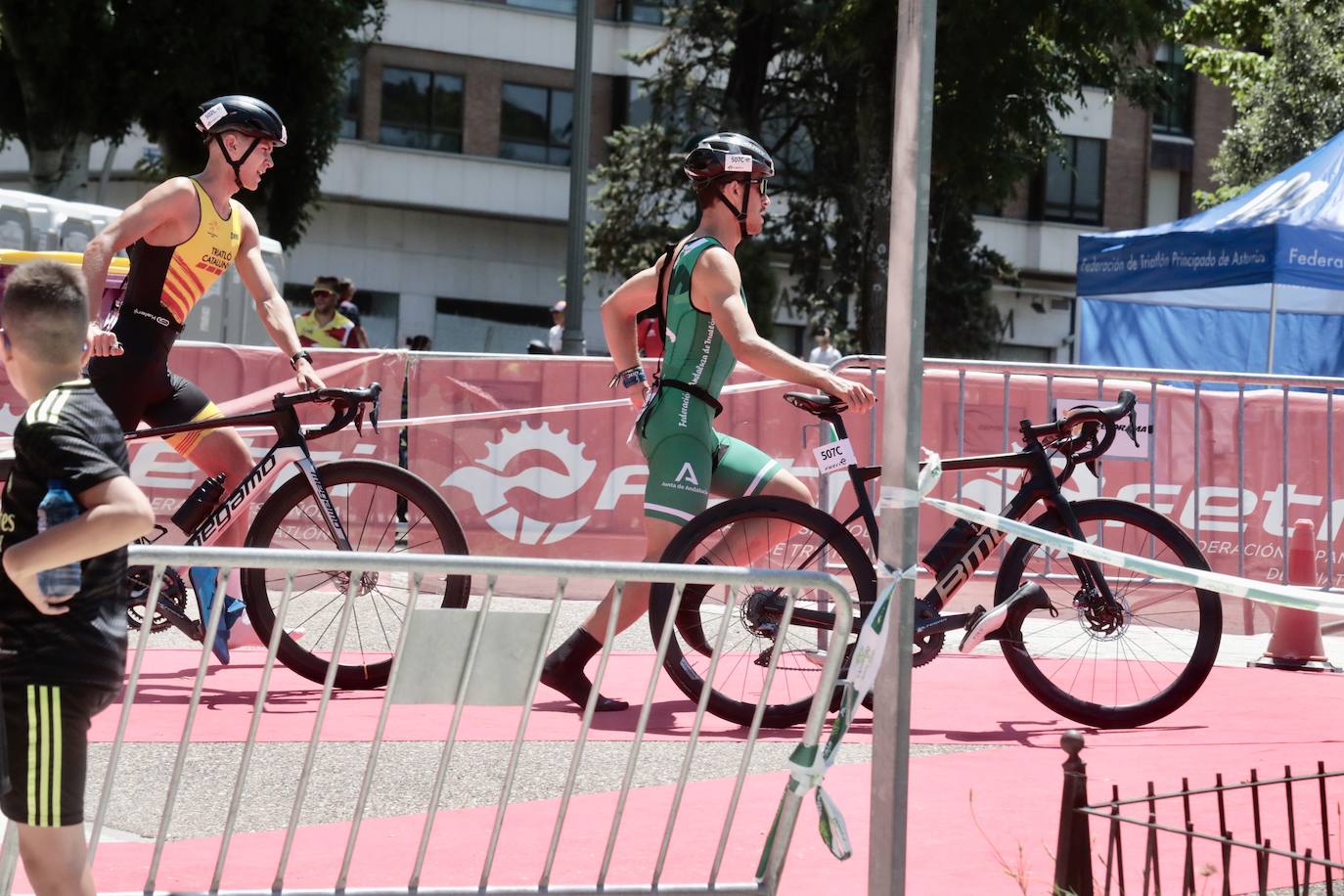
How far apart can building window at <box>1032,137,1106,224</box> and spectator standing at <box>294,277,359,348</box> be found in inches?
1318

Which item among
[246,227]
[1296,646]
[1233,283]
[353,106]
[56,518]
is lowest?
[1296,646]

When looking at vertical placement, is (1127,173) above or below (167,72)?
above

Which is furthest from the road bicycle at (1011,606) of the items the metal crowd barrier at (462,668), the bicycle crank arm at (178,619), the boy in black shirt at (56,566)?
the boy in black shirt at (56,566)

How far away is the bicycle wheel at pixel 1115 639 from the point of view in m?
6.40

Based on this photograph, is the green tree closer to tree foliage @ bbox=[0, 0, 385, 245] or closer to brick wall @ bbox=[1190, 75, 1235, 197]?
tree foliage @ bbox=[0, 0, 385, 245]

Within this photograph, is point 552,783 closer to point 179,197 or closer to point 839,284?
point 179,197

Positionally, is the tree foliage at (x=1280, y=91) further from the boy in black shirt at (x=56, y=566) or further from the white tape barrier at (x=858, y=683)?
the boy in black shirt at (x=56, y=566)

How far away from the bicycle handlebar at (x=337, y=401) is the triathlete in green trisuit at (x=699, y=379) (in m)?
1.03

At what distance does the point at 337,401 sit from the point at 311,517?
46 centimetres

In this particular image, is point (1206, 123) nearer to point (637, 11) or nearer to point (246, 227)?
point (637, 11)

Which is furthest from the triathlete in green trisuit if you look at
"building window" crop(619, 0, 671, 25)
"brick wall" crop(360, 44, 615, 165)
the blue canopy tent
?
"building window" crop(619, 0, 671, 25)

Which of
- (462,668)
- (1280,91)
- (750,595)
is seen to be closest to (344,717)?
(750,595)

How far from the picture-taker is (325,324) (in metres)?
16.1

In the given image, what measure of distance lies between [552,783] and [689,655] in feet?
3.32
